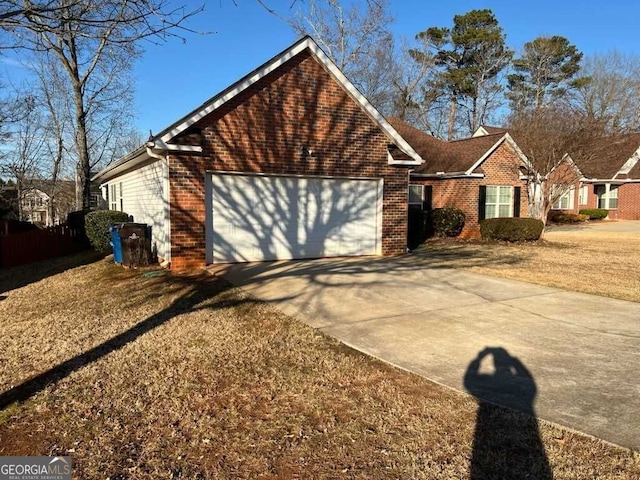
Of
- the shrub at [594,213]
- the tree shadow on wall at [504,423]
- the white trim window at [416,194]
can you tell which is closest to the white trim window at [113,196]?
the white trim window at [416,194]

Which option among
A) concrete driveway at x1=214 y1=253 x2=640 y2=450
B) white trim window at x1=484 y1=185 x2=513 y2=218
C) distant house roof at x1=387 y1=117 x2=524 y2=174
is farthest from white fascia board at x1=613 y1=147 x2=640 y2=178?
concrete driveway at x1=214 y1=253 x2=640 y2=450

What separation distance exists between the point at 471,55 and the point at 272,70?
35977mm

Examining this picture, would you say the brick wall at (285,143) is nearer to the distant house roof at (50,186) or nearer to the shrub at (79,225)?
the shrub at (79,225)

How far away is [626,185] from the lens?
29672mm

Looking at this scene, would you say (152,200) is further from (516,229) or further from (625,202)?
(625,202)

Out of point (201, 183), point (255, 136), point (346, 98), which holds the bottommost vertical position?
point (201, 183)

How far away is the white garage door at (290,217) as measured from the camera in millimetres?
11258

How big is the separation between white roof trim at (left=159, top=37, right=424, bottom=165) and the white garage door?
4.20ft

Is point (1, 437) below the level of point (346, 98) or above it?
below

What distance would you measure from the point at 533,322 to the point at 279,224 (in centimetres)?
688

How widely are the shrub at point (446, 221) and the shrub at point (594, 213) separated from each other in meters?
14.9

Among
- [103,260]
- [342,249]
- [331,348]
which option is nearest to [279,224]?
[342,249]

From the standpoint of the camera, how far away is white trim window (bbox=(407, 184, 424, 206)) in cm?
1933

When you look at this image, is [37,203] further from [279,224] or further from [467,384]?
[467,384]
